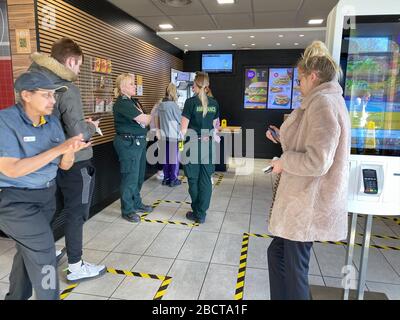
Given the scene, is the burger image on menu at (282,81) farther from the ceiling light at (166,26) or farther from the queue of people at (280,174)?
the queue of people at (280,174)

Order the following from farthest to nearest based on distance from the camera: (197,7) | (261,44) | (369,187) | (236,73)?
(236,73) < (261,44) < (197,7) < (369,187)

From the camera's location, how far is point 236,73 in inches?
334

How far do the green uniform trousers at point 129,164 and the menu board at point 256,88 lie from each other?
17.1 feet

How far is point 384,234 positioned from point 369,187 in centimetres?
226

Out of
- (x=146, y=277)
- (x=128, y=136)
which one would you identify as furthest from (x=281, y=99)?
(x=146, y=277)

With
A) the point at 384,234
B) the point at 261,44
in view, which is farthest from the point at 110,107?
the point at 261,44

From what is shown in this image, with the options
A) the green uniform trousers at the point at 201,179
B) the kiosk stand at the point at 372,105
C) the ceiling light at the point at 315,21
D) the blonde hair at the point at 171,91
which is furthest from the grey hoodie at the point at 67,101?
the ceiling light at the point at 315,21

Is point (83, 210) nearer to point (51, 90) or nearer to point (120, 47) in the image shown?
point (51, 90)

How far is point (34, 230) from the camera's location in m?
1.75

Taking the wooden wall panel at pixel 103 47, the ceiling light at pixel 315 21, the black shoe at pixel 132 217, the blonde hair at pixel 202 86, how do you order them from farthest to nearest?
the ceiling light at pixel 315 21, the black shoe at pixel 132 217, the blonde hair at pixel 202 86, the wooden wall panel at pixel 103 47

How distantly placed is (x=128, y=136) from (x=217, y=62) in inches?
216

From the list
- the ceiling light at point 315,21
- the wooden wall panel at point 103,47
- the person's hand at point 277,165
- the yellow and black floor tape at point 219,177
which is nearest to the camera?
the person's hand at point 277,165

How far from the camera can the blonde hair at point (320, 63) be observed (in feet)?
5.46

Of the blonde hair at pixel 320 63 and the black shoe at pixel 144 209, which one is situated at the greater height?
the blonde hair at pixel 320 63
